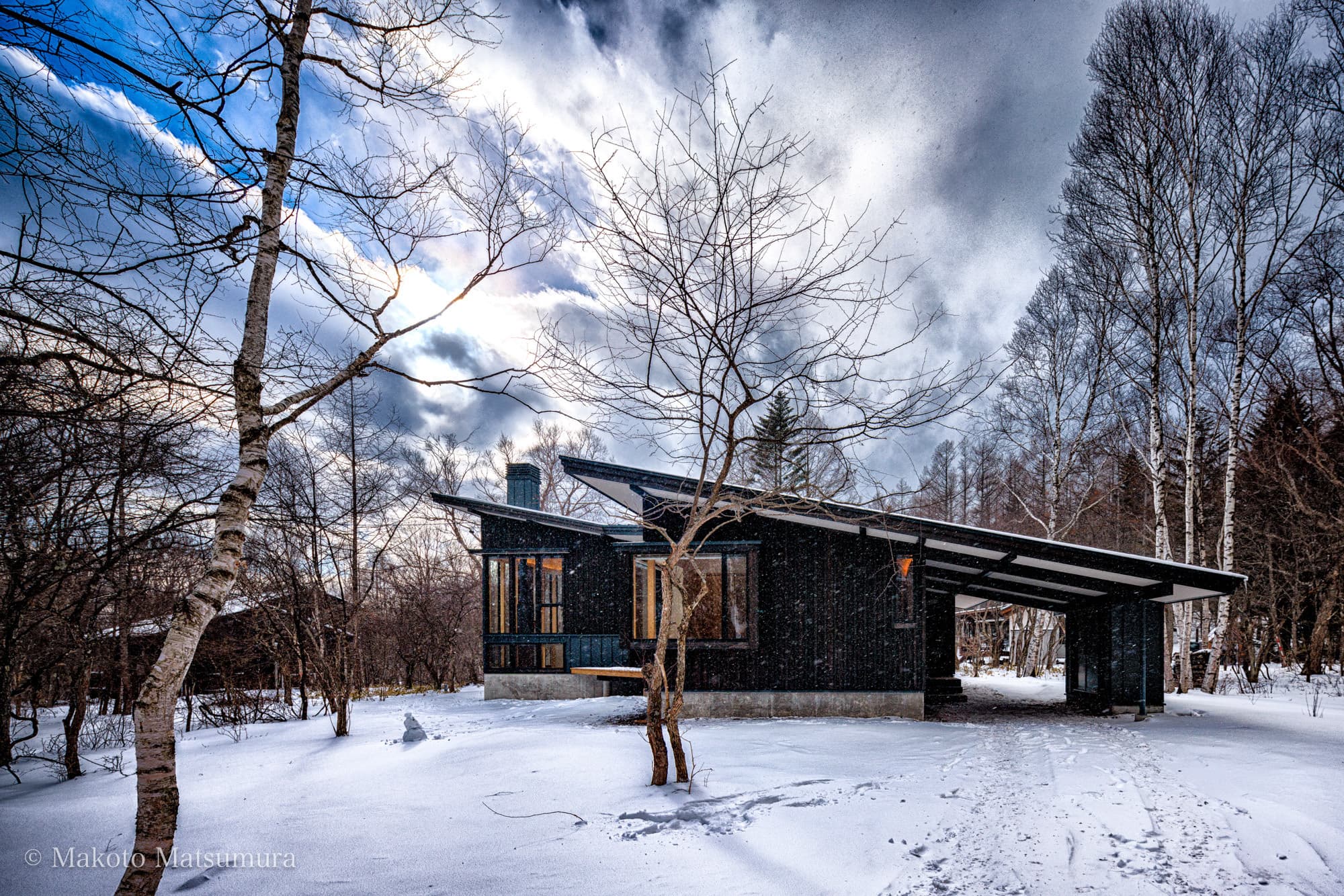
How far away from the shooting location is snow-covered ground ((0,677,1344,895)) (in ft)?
13.3

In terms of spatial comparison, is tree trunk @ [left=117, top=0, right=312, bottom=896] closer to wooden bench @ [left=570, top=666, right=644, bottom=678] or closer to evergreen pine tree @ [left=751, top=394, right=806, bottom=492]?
evergreen pine tree @ [left=751, top=394, right=806, bottom=492]

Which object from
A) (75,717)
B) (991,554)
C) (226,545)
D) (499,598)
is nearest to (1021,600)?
(991,554)

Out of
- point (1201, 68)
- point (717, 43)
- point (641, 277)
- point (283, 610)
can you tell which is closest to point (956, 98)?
point (717, 43)

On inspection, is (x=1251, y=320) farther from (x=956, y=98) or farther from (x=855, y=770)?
(x=855, y=770)

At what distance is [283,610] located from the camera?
36.6 feet

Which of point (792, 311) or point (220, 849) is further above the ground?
point (792, 311)

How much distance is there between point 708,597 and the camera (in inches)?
430

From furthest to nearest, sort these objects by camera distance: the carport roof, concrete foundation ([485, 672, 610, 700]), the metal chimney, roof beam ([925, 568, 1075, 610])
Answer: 1. the metal chimney
2. concrete foundation ([485, 672, 610, 700])
3. roof beam ([925, 568, 1075, 610])
4. the carport roof

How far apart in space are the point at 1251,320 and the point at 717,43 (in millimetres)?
15306

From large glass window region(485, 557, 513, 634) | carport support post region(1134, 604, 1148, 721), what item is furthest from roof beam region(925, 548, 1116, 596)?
large glass window region(485, 557, 513, 634)

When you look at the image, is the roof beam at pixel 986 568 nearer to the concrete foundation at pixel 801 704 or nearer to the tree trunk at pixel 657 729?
the concrete foundation at pixel 801 704

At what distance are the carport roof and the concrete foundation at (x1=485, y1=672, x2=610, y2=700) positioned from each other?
13.5ft

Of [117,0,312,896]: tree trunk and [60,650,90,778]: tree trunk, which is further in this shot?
[60,650,90,778]: tree trunk

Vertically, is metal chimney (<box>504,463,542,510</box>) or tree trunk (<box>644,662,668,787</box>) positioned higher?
metal chimney (<box>504,463,542,510</box>)
